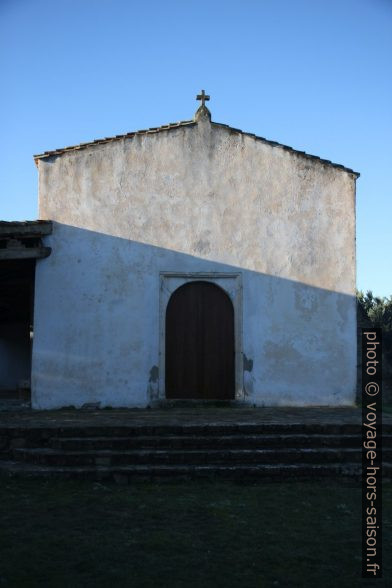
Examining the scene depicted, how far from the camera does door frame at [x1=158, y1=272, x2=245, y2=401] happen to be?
11.8 m

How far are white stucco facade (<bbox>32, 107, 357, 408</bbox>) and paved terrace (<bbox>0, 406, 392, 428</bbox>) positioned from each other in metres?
0.71

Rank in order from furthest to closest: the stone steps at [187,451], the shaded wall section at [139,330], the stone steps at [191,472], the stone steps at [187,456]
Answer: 1. the shaded wall section at [139,330]
2. the stone steps at [187,456]
3. the stone steps at [187,451]
4. the stone steps at [191,472]

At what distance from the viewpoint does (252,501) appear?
652cm

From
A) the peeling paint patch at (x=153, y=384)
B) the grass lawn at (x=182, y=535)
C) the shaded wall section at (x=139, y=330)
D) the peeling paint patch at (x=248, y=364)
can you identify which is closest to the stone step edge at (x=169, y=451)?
the grass lawn at (x=182, y=535)

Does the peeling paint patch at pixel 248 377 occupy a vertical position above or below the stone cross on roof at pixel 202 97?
below

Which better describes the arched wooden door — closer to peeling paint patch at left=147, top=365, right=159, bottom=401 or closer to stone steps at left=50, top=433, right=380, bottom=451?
peeling paint patch at left=147, top=365, right=159, bottom=401

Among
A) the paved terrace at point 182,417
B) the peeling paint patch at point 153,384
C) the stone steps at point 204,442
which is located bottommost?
the stone steps at point 204,442

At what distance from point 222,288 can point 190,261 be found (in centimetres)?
76

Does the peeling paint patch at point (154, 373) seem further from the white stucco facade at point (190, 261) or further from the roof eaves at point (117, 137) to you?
the roof eaves at point (117, 137)

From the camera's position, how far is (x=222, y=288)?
12.1m

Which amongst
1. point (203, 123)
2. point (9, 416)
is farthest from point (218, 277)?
point (9, 416)

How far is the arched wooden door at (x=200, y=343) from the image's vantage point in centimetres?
1188

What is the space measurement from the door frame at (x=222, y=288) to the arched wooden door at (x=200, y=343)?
82 millimetres

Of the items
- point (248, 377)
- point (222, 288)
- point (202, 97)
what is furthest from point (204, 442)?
point (202, 97)
